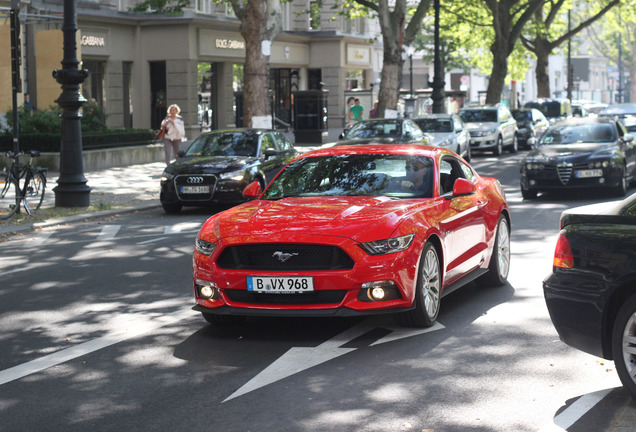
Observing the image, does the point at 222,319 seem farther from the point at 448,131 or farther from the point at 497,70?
the point at 497,70

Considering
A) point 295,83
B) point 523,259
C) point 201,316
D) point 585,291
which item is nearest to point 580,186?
point 523,259

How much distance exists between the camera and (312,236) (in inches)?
305

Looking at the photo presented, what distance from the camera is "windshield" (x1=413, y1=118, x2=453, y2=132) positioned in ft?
102

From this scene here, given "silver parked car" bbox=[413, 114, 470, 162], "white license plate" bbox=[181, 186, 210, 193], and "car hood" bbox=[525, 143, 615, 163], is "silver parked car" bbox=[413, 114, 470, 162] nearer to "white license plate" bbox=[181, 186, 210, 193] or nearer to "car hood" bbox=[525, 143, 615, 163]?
"car hood" bbox=[525, 143, 615, 163]

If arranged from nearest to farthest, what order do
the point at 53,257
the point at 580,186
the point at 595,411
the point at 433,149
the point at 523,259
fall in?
the point at 595,411 < the point at 433,149 < the point at 523,259 < the point at 53,257 < the point at 580,186

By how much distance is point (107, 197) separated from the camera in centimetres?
2100

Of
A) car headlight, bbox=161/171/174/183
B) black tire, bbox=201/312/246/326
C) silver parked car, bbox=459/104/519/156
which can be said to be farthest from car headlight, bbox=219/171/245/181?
silver parked car, bbox=459/104/519/156

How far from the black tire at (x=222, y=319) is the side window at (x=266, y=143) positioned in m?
11.1

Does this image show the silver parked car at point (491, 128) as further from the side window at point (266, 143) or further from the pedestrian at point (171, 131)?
the side window at point (266, 143)

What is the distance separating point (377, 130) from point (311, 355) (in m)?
18.1

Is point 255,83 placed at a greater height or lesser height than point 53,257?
greater

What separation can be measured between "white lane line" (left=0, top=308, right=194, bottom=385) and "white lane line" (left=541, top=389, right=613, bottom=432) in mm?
3342

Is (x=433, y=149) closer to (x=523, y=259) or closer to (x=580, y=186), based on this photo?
(x=523, y=259)

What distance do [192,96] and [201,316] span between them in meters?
32.6
